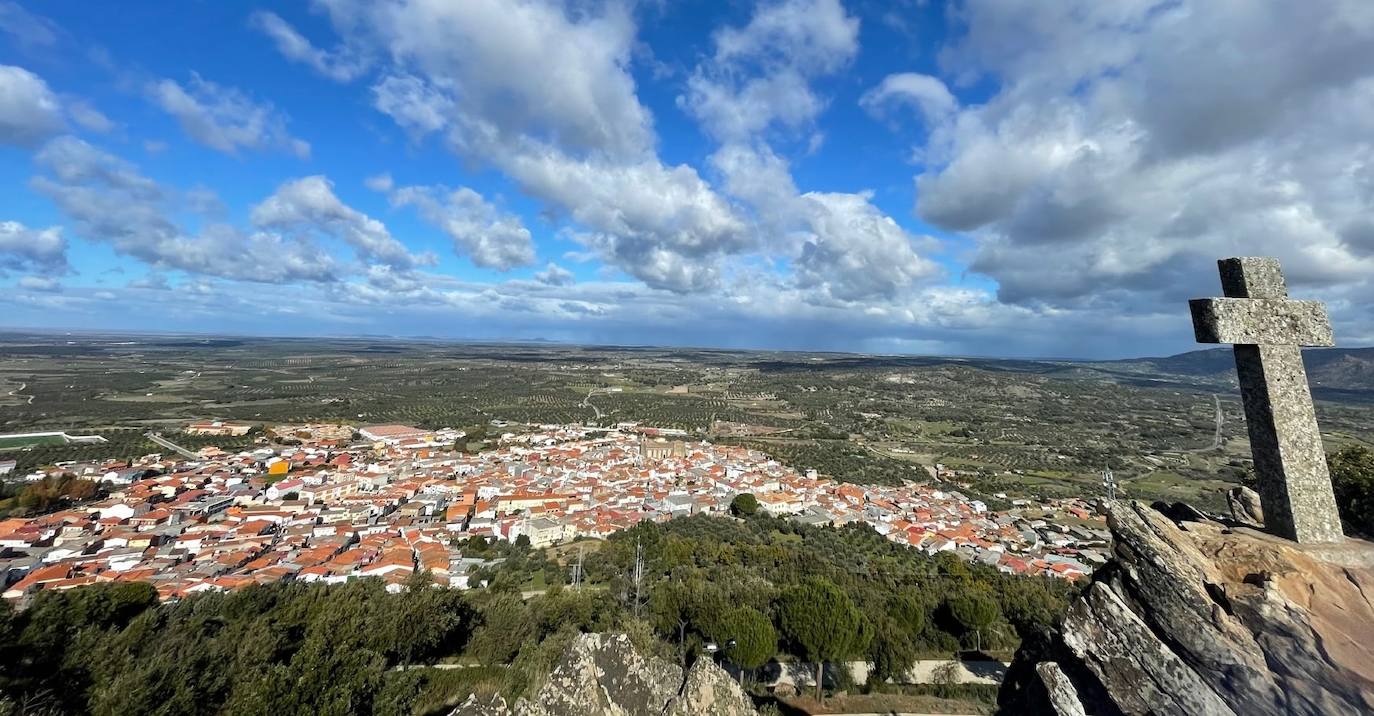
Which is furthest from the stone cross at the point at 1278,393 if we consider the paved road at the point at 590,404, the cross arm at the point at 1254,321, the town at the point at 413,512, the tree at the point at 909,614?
the paved road at the point at 590,404

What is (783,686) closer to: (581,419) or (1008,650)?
(1008,650)

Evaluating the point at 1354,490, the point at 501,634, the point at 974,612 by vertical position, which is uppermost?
the point at 1354,490

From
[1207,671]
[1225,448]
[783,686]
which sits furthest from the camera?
[1225,448]

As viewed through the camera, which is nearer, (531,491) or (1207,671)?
(1207,671)

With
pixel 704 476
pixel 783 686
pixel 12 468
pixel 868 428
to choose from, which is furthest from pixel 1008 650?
pixel 12 468

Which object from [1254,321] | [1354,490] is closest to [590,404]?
[1354,490]

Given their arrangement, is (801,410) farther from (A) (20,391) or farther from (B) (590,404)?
(A) (20,391)

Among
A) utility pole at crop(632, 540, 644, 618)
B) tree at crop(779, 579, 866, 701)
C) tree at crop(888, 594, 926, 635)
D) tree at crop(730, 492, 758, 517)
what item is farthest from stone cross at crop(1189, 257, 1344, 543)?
tree at crop(730, 492, 758, 517)
